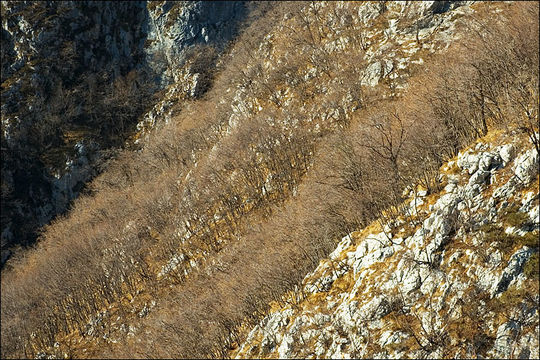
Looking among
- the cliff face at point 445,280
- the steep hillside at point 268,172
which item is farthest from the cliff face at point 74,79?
the cliff face at point 445,280

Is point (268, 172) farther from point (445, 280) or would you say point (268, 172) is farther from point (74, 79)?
point (74, 79)

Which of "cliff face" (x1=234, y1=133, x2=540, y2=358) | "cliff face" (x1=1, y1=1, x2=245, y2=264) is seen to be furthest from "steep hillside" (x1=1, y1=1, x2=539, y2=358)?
"cliff face" (x1=1, y1=1, x2=245, y2=264)

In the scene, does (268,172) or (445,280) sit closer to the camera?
(445,280)

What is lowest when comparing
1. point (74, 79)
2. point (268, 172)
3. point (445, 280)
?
point (445, 280)

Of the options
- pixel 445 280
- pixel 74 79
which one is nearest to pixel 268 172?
pixel 445 280

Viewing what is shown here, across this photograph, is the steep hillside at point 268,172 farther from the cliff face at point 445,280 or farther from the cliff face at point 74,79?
the cliff face at point 74,79

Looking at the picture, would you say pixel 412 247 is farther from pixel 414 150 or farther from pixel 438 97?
pixel 438 97
